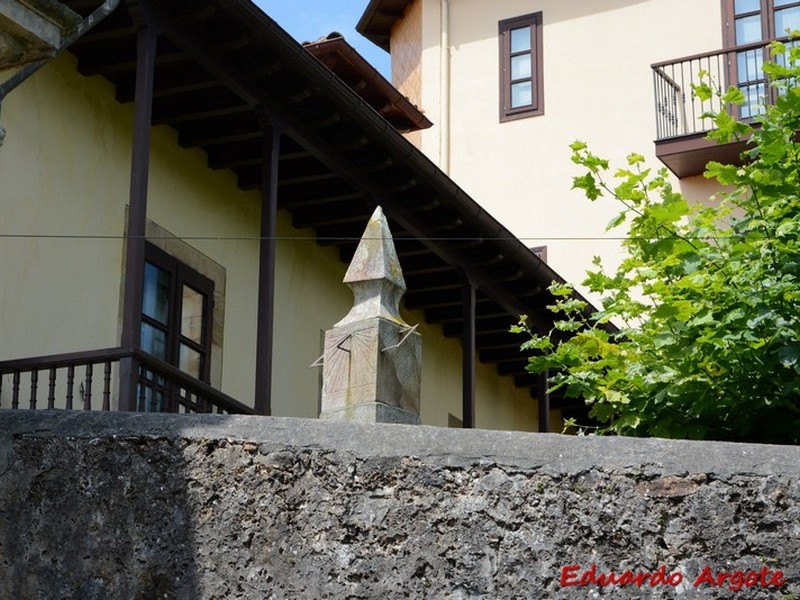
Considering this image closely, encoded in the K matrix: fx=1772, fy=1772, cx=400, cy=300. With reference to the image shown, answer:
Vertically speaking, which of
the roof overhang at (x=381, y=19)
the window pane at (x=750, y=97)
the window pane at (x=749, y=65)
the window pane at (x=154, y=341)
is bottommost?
the window pane at (x=154, y=341)

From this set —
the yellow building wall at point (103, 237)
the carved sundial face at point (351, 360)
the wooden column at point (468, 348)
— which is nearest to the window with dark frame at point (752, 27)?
the wooden column at point (468, 348)

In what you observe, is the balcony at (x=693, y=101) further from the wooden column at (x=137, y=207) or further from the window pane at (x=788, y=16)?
the wooden column at (x=137, y=207)

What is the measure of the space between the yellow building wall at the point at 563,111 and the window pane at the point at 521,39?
8.5 inches

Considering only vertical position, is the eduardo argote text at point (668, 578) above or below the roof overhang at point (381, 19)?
below

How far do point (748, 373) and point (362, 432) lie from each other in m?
3.26

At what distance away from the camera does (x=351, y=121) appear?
12.7m

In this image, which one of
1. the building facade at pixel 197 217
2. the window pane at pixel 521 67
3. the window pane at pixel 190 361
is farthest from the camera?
the window pane at pixel 521 67

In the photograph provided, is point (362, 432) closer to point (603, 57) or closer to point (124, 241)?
point (124, 241)

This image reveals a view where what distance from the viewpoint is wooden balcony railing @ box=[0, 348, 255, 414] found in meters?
9.94

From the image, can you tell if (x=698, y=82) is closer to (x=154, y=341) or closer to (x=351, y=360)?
(x=154, y=341)

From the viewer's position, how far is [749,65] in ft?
68.1

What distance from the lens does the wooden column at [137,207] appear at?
9.96 meters

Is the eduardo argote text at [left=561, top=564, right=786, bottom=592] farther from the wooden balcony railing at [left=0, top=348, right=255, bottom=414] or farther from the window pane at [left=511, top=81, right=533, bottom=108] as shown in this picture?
the window pane at [left=511, top=81, right=533, bottom=108]

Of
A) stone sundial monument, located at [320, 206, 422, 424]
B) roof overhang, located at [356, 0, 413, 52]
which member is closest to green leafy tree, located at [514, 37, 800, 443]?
stone sundial monument, located at [320, 206, 422, 424]
